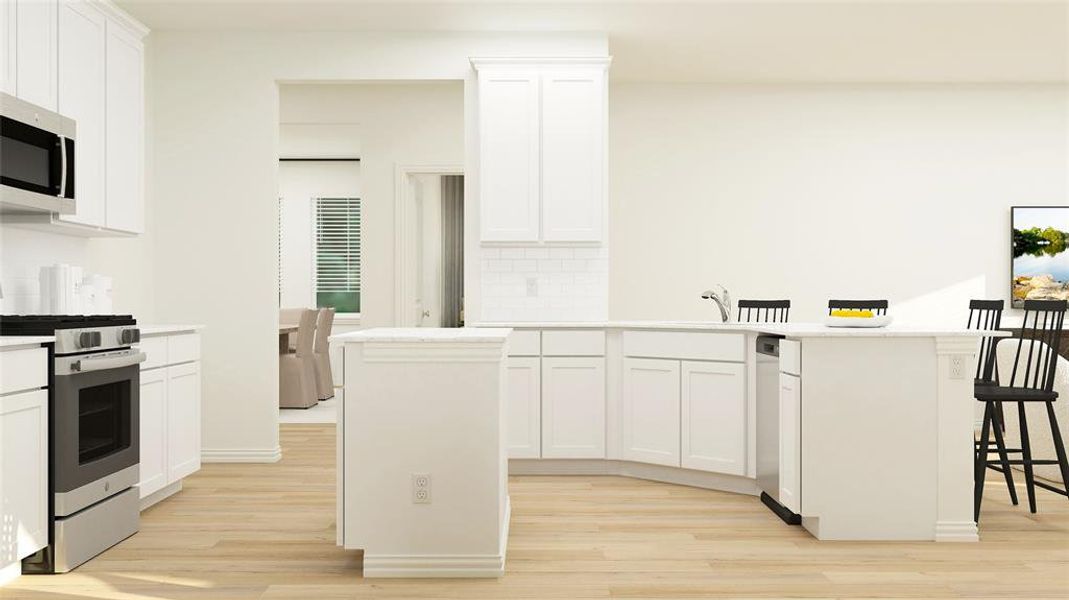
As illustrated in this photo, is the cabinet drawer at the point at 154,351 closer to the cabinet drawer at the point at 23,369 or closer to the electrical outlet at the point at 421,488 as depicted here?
the cabinet drawer at the point at 23,369

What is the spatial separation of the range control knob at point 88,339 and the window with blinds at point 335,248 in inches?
298

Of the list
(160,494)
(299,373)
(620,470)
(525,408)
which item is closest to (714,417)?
(620,470)

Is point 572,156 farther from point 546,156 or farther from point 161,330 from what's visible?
point 161,330

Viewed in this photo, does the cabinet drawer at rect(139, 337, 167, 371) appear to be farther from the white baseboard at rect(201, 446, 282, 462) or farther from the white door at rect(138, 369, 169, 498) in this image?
the white baseboard at rect(201, 446, 282, 462)

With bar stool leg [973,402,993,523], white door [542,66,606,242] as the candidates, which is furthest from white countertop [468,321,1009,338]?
white door [542,66,606,242]

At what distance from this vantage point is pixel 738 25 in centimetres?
555

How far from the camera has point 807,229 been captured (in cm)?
704

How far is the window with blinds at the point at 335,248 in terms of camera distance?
36.4ft

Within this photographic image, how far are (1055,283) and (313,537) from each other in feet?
20.9

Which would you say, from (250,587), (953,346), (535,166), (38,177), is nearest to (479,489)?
(250,587)

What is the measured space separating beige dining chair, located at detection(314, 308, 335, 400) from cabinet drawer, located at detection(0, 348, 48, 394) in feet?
17.8

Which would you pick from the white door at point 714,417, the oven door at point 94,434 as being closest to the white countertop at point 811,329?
the white door at point 714,417

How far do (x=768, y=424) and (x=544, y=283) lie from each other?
1.95 m

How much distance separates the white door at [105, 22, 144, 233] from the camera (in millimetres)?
4508
